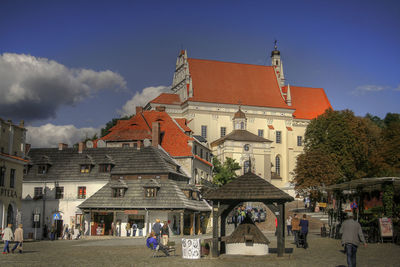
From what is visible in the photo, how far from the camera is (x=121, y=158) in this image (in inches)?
2164

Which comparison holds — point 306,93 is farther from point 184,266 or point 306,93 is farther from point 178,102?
point 184,266

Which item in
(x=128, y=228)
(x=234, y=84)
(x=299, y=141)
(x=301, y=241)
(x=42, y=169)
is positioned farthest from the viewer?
(x=299, y=141)

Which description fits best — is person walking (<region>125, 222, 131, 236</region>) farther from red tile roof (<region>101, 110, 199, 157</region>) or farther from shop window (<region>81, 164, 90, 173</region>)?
red tile roof (<region>101, 110, 199, 157</region>)

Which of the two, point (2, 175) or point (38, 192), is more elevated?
point (2, 175)

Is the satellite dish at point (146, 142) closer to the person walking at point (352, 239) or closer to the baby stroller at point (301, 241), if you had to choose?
the baby stroller at point (301, 241)

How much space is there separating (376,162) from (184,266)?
5007cm

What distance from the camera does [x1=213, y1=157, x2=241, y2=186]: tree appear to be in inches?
2876

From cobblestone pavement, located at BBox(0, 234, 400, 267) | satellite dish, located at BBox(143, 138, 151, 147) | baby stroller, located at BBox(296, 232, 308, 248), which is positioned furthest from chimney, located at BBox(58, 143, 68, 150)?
baby stroller, located at BBox(296, 232, 308, 248)

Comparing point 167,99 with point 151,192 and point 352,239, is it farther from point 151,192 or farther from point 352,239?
point 352,239

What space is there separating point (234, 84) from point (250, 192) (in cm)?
7818

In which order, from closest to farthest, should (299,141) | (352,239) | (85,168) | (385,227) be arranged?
(352,239), (385,227), (85,168), (299,141)

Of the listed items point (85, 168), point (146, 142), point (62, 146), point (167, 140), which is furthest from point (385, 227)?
point (62, 146)

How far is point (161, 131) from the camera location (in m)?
65.8

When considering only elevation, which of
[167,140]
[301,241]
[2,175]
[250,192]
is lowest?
→ [301,241]
